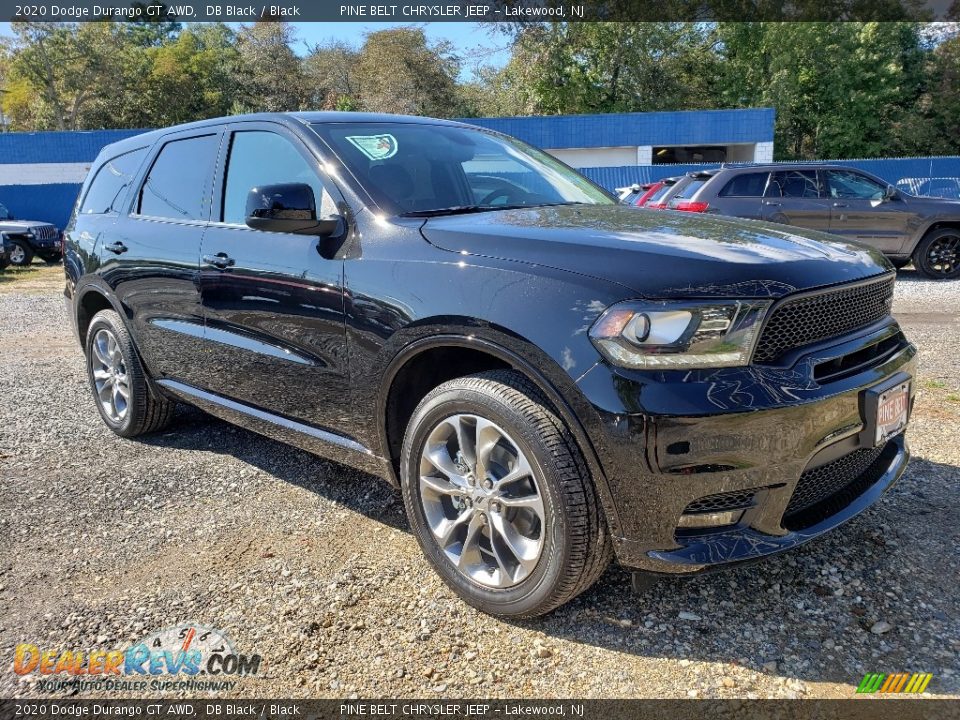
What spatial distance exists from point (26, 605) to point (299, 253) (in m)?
1.71

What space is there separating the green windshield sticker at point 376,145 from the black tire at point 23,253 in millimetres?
17087

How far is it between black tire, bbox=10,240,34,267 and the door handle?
16492mm

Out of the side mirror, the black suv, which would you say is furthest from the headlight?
the side mirror

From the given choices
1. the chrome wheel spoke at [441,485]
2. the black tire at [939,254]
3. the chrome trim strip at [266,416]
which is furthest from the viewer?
the black tire at [939,254]

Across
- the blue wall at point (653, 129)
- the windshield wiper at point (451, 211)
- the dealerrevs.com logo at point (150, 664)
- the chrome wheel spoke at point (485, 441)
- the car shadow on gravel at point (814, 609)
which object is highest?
the blue wall at point (653, 129)

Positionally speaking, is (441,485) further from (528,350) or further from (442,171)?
(442,171)

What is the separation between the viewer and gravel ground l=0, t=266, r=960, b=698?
2.29 metres

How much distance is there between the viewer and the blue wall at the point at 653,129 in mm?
28438

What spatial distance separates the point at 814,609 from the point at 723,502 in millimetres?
717

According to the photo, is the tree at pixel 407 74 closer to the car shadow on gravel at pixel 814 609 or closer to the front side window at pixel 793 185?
the front side window at pixel 793 185

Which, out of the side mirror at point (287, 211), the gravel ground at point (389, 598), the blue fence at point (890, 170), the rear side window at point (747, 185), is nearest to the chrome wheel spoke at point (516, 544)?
the gravel ground at point (389, 598)

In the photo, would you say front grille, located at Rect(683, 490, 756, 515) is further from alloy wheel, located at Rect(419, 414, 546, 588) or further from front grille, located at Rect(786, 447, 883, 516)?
alloy wheel, located at Rect(419, 414, 546, 588)

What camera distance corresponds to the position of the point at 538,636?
2492 mm

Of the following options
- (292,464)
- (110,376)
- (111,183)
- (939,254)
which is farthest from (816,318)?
(939,254)
